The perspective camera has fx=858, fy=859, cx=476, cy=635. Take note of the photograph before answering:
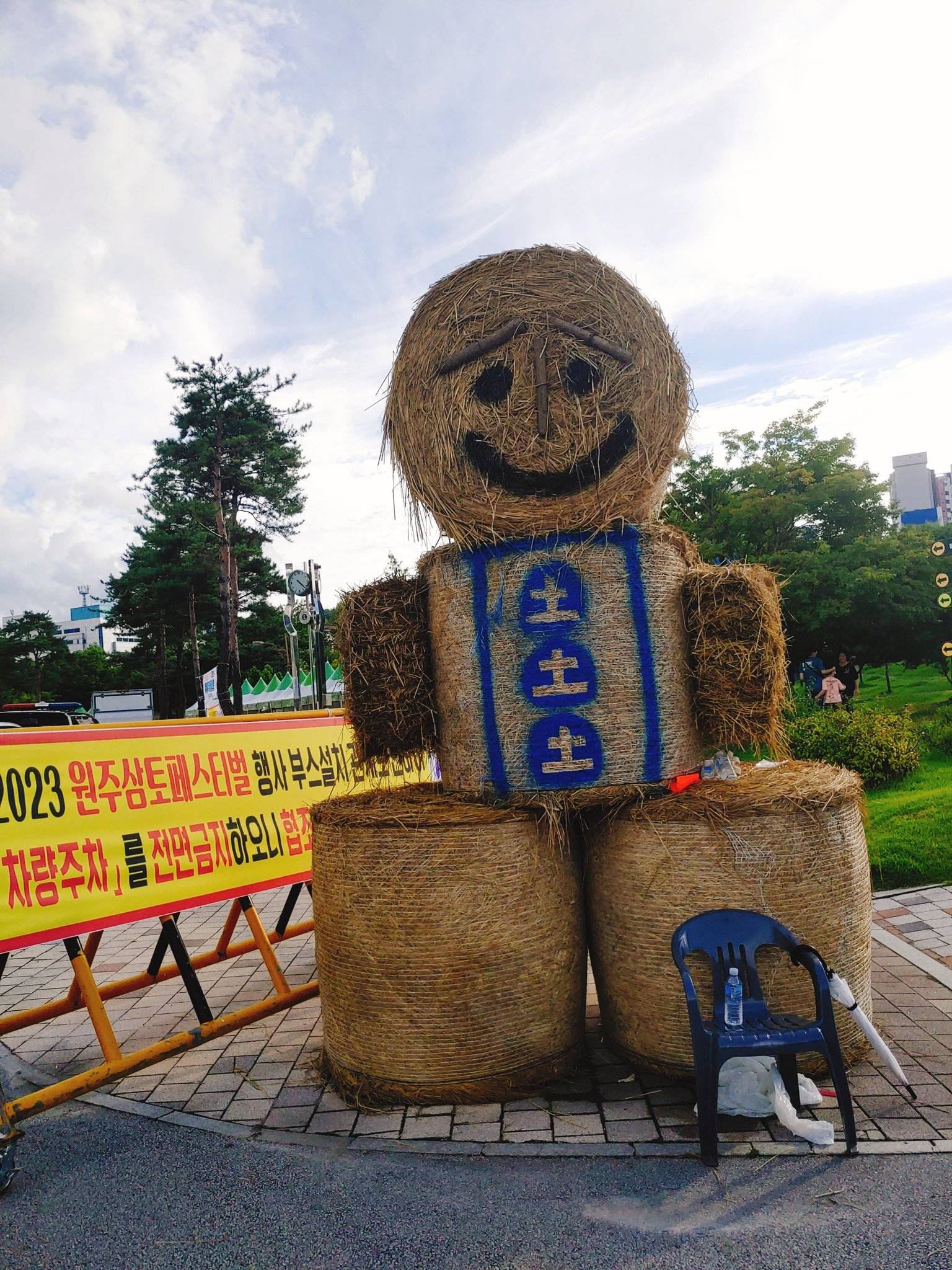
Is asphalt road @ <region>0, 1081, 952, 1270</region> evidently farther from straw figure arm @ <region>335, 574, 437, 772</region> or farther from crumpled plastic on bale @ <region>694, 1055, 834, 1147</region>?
straw figure arm @ <region>335, 574, 437, 772</region>

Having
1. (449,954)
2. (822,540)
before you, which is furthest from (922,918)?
(822,540)

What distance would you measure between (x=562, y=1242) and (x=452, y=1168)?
0.58 meters

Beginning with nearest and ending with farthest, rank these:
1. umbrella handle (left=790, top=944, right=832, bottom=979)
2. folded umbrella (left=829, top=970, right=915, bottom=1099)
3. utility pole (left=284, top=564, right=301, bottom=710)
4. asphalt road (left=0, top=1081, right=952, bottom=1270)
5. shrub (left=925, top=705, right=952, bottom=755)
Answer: asphalt road (left=0, top=1081, right=952, bottom=1270) → umbrella handle (left=790, top=944, right=832, bottom=979) → folded umbrella (left=829, top=970, right=915, bottom=1099) → shrub (left=925, top=705, right=952, bottom=755) → utility pole (left=284, top=564, right=301, bottom=710)

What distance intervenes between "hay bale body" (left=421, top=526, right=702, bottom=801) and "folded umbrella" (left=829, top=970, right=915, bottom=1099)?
3.40ft

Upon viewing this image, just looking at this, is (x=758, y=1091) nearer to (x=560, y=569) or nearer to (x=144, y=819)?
(x=560, y=569)

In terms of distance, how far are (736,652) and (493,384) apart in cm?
166

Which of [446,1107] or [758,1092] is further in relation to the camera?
[446,1107]

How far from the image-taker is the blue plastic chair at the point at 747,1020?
305 cm

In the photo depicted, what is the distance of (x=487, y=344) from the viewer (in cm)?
396

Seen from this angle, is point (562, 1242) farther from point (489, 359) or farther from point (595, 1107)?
point (489, 359)

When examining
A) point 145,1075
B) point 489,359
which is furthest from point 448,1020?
point 489,359

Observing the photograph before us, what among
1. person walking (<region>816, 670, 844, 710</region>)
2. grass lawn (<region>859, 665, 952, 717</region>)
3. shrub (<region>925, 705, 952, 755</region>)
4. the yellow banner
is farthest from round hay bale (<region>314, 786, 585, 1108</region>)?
grass lawn (<region>859, 665, 952, 717</region>)

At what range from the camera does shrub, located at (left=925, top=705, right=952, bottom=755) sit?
10.9m

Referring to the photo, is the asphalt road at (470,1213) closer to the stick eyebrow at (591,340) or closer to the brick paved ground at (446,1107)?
the brick paved ground at (446,1107)
